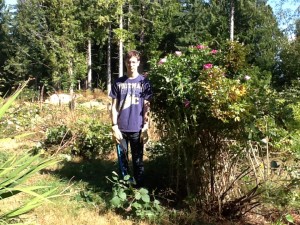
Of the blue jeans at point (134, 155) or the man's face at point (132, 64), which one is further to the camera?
the blue jeans at point (134, 155)

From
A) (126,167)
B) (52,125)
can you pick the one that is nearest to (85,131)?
(52,125)

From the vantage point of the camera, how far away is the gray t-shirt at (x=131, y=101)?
176 inches

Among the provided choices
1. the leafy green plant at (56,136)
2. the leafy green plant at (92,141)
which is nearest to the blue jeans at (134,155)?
the leafy green plant at (92,141)

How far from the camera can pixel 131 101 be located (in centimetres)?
452

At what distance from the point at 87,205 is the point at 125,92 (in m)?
1.43

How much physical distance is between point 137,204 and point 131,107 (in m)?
1.11

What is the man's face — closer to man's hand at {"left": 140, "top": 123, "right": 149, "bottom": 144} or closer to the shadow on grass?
man's hand at {"left": 140, "top": 123, "right": 149, "bottom": 144}

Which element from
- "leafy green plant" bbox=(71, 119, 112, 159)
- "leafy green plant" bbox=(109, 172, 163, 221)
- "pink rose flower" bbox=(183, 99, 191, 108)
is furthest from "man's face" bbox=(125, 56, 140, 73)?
"leafy green plant" bbox=(71, 119, 112, 159)

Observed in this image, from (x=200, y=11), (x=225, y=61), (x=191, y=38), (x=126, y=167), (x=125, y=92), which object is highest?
(x=200, y=11)

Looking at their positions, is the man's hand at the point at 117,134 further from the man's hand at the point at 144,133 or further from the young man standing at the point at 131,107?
the man's hand at the point at 144,133

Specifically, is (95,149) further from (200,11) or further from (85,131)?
(200,11)

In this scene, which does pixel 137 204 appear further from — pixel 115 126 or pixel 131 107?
pixel 131 107

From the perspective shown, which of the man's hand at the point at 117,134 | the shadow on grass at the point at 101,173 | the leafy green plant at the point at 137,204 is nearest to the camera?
the leafy green plant at the point at 137,204

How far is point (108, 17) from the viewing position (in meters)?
28.2
